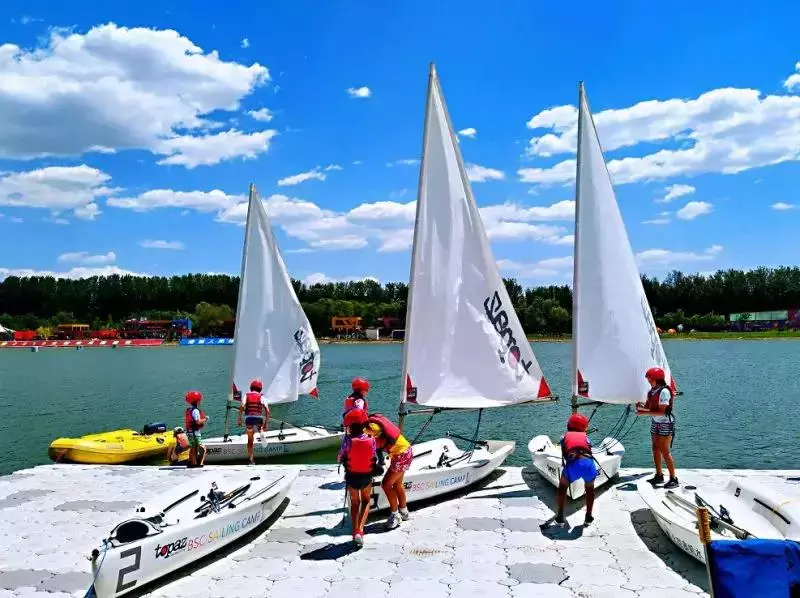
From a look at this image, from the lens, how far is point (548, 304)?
121 meters

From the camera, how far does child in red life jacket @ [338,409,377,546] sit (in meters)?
8.38

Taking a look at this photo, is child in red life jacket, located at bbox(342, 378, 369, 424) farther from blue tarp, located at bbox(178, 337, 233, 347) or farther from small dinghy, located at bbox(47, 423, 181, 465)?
blue tarp, located at bbox(178, 337, 233, 347)

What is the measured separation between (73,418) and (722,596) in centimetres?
3251

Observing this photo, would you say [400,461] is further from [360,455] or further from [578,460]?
[578,460]

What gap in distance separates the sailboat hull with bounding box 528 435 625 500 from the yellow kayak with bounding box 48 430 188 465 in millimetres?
9018

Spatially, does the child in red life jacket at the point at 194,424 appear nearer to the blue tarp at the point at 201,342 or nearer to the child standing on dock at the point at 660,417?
the child standing on dock at the point at 660,417

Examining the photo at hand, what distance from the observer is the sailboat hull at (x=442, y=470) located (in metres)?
10.2

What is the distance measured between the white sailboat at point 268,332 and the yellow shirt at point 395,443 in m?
8.82

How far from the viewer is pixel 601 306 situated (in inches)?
470

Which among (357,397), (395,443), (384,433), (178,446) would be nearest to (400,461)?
(395,443)

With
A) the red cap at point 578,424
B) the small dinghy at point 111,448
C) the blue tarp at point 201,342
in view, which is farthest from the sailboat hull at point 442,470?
the blue tarp at point 201,342

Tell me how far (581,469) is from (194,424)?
7.76m

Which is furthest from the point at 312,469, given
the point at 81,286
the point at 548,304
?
the point at 81,286

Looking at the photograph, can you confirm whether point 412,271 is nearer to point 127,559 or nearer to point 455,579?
point 455,579
